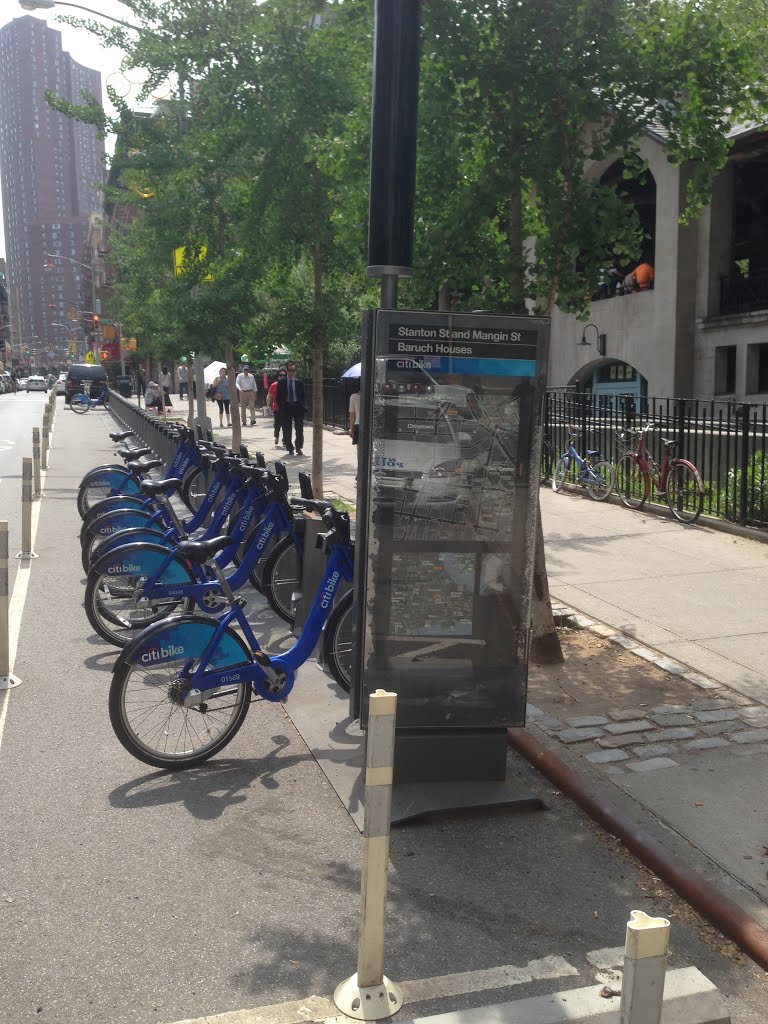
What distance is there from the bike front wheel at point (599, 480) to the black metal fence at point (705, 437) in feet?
2.28

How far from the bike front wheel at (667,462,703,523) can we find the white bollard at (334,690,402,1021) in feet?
31.0

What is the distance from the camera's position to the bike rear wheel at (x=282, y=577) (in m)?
7.48

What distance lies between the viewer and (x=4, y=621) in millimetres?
6238

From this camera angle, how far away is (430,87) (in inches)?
251

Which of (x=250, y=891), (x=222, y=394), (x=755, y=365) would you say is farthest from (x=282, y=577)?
(x=222, y=394)

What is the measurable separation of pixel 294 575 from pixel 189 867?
11.6 feet

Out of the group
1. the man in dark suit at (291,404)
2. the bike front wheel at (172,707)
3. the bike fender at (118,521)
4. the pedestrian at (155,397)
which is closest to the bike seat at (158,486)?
the bike fender at (118,521)

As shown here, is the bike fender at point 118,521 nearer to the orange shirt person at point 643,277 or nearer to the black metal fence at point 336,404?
the orange shirt person at point 643,277

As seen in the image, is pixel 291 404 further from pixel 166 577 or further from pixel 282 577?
pixel 166 577

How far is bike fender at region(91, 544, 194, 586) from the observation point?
6.88m

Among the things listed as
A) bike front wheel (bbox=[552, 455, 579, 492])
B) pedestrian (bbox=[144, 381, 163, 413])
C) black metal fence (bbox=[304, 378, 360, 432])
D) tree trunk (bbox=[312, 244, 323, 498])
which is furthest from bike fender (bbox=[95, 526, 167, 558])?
pedestrian (bbox=[144, 381, 163, 413])

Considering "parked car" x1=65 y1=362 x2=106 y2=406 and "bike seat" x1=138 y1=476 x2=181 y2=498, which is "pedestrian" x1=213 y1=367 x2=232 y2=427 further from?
"parked car" x1=65 y1=362 x2=106 y2=406

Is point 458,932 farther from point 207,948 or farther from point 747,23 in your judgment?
point 747,23

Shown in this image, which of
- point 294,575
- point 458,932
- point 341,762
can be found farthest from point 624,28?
point 458,932
